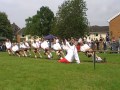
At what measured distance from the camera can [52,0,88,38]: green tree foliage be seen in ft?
267

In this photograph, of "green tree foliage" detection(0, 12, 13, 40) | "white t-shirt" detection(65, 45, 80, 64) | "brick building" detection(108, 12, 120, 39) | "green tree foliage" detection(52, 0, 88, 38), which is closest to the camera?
"white t-shirt" detection(65, 45, 80, 64)

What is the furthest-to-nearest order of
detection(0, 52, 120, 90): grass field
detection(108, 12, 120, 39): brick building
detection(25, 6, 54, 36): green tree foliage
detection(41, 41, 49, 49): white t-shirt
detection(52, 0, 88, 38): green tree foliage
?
detection(25, 6, 54, 36): green tree foliage → detection(52, 0, 88, 38): green tree foliage → detection(108, 12, 120, 39): brick building → detection(41, 41, 49, 49): white t-shirt → detection(0, 52, 120, 90): grass field

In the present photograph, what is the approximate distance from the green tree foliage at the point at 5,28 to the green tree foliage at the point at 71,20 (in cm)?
3068

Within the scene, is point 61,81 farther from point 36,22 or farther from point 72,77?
point 36,22

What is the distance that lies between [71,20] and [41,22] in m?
48.6

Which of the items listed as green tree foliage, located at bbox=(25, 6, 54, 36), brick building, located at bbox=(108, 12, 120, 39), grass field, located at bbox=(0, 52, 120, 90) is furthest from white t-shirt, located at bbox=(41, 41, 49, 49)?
green tree foliage, located at bbox=(25, 6, 54, 36)

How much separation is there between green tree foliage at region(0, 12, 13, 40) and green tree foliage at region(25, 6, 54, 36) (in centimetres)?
1230

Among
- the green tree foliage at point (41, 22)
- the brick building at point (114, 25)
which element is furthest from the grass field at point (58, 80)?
the green tree foliage at point (41, 22)

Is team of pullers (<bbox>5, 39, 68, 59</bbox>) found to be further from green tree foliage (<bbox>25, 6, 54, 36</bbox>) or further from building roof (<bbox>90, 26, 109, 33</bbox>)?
building roof (<bbox>90, 26, 109, 33</bbox>)

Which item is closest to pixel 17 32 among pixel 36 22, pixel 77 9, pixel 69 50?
pixel 36 22

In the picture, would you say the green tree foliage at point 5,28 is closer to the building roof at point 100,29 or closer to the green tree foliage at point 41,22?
the green tree foliage at point 41,22

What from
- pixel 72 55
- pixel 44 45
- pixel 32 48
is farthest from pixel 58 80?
pixel 32 48

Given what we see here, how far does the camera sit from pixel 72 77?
58.4 ft

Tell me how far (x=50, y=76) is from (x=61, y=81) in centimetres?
180
